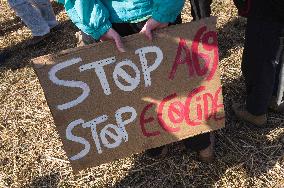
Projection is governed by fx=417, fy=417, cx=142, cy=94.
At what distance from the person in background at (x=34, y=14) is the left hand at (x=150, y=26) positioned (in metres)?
2.44

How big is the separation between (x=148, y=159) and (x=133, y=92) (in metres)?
0.78

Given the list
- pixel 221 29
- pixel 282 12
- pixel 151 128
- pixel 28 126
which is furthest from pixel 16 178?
pixel 221 29

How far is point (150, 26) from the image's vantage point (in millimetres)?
1735

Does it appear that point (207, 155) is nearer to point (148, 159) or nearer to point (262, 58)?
point (148, 159)

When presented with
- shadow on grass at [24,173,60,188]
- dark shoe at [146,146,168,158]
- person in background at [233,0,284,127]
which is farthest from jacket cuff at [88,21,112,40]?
shadow on grass at [24,173,60,188]

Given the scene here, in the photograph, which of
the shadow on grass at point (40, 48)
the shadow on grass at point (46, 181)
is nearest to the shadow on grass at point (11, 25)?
the shadow on grass at point (40, 48)

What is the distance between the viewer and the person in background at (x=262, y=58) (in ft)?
6.86

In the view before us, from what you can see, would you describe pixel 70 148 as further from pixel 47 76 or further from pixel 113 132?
pixel 47 76

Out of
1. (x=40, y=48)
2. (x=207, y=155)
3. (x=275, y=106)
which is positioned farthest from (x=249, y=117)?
(x=40, y=48)

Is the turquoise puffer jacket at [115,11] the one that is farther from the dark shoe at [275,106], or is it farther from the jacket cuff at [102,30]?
the dark shoe at [275,106]

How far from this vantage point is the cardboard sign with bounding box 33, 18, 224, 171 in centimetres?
173

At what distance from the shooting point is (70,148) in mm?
1897

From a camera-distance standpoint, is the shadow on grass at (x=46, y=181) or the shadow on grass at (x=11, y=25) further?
the shadow on grass at (x=11, y=25)

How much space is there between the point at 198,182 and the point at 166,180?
18 centimetres
